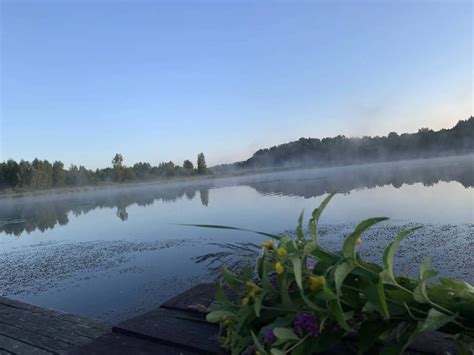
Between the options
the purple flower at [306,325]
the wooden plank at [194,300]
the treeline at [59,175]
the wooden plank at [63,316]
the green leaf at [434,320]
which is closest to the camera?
the green leaf at [434,320]

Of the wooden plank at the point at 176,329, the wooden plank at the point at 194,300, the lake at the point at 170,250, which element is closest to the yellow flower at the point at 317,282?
the wooden plank at the point at 176,329

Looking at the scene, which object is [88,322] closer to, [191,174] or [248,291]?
[248,291]

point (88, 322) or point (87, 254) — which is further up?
point (88, 322)

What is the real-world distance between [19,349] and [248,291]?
2527 mm

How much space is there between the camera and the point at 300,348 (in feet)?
2.32

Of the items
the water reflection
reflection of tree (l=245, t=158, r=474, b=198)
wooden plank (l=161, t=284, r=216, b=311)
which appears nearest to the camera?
wooden plank (l=161, t=284, r=216, b=311)

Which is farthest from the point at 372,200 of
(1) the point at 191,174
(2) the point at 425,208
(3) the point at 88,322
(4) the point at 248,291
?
→ (1) the point at 191,174

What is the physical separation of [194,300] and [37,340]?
1.98 metres

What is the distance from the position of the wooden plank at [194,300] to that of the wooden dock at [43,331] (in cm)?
142

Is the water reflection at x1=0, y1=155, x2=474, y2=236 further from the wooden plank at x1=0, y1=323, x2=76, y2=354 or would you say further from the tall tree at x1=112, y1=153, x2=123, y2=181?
the tall tree at x1=112, y1=153, x2=123, y2=181

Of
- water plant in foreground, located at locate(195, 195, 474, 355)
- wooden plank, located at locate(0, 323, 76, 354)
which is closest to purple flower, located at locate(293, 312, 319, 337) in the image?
water plant in foreground, located at locate(195, 195, 474, 355)

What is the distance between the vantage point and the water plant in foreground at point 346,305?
65cm

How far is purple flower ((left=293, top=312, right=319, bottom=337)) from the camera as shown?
707 millimetres

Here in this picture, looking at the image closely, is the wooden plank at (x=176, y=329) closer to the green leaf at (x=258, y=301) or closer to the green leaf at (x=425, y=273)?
the green leaf at (x=258, y=301)
